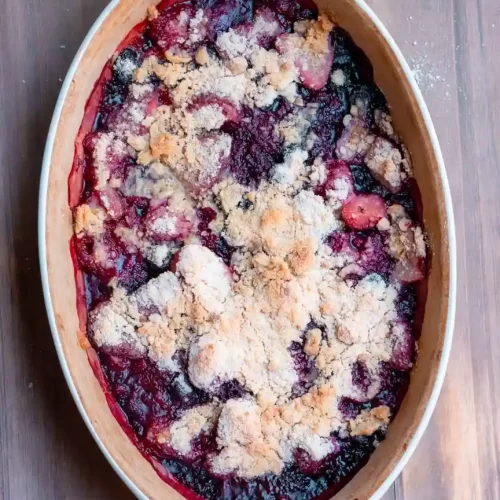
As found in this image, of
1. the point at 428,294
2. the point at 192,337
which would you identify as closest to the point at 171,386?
the point at 192,337

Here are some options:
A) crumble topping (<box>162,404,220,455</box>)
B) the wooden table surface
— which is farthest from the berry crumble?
the wooden table surface

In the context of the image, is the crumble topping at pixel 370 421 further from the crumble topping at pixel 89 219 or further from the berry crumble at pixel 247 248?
the crumble topping at pixel 89 219

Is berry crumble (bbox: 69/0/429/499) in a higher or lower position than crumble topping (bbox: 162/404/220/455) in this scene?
higher

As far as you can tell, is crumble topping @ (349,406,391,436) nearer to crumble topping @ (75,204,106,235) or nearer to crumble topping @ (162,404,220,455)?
crumble topping @ (162,404,220,455)

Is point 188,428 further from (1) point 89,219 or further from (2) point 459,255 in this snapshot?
(2) point 459,255

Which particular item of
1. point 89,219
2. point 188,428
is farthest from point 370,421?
point 89,219

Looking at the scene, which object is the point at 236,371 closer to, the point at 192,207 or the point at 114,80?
the point at 192,207

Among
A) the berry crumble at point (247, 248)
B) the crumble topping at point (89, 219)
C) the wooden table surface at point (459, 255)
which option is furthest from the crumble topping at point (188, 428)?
the crumble topping at point (89, 219)
